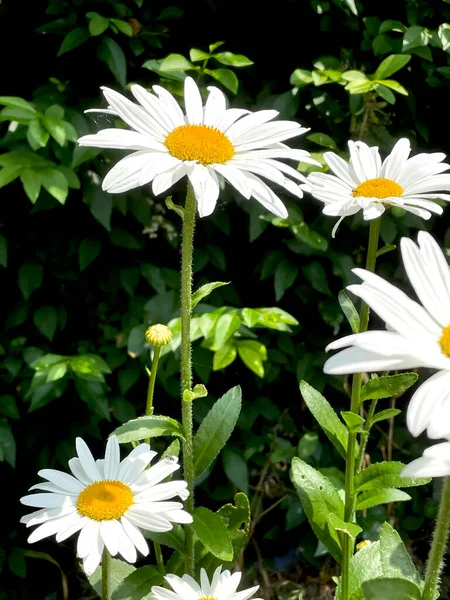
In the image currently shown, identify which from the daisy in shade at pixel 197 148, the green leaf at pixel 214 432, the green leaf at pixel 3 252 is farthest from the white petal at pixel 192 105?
the green leaf at pixel 3 252

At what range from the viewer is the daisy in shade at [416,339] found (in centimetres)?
48

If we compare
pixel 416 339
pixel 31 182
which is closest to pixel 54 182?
pixel 31 182

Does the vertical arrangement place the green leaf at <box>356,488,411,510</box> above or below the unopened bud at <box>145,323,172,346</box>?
below

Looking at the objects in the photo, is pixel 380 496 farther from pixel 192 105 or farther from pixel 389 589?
pixel 192 105

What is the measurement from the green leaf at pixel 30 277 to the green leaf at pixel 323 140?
61cm

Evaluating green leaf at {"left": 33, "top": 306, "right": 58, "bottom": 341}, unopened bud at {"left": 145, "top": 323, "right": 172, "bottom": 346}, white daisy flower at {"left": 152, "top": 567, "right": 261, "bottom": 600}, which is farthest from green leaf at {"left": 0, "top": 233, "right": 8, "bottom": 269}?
white daisy flower at {"left": 152, "top": 567, "right": 261, "bottom": 600}

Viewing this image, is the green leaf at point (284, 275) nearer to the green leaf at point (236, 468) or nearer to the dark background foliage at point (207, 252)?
the dark background foliage at point (207, 252)

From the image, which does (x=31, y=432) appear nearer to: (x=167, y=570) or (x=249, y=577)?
(x=249, y=577)

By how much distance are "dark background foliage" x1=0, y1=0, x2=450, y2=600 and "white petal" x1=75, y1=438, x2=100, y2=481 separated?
50 cm

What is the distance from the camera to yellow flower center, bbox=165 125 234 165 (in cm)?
72

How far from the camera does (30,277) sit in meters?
1.44

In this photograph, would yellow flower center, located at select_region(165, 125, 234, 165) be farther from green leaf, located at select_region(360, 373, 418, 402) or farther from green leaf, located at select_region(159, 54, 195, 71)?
green leaf, located at select_region(159, 54, 195, 71)

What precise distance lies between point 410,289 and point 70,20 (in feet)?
3.02

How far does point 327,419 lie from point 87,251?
77 centimetres
